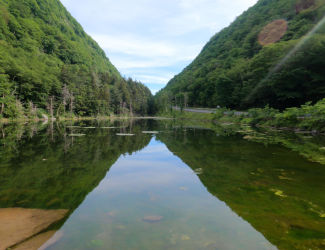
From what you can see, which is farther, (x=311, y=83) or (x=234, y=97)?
(x=234, y=97)

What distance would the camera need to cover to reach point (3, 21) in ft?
278

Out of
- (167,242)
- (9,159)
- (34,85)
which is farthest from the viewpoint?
(34,85)

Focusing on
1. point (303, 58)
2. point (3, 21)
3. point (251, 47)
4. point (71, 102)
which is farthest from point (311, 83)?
point (3, 21)

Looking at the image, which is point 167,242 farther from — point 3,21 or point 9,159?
point 3,21

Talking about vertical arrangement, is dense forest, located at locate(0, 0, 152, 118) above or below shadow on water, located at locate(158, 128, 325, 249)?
above

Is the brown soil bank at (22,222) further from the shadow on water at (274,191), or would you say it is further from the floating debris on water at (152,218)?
the shadow on water at (274,191)

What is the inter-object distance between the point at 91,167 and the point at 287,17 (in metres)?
115

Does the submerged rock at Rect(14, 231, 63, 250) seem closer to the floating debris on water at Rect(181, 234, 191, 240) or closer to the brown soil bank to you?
the brown soil bank

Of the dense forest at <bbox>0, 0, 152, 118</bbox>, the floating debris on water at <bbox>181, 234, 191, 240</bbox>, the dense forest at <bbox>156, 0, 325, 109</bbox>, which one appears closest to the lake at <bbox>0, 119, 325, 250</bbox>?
the floating debris on water at <bbox>181, 234, 191, 240</bbox>

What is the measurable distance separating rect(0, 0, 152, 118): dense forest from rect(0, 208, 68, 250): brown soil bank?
44.5 meters

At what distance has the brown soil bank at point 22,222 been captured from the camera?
3.43 metres

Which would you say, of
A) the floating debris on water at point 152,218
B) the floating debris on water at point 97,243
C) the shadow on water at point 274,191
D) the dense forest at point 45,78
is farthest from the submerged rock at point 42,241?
the dense forest at point 45,78

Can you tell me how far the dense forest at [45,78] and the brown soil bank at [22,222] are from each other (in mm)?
44517

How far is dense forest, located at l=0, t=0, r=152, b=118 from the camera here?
50.9 m
